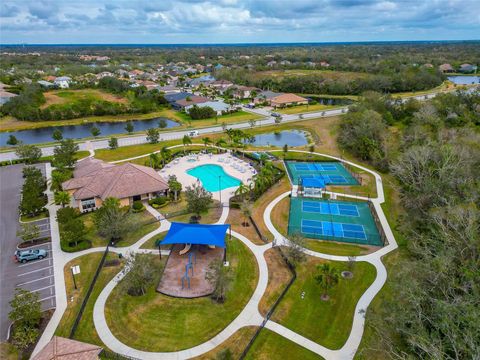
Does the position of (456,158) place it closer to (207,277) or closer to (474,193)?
(474,193)

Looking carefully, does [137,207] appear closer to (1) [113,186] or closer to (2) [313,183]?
(1) [113,186]

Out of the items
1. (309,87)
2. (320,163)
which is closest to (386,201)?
(320,163)

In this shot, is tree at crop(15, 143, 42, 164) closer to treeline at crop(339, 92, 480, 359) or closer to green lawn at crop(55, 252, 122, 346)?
green lawn at crop(55, 252, 122, 346)

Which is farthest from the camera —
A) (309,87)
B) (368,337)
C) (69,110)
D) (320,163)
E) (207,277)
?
(309,87)

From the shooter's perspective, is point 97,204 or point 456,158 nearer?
point 456,158

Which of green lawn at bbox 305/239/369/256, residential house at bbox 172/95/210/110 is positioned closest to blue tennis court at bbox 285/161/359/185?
green lawn at bbox 305/239/369/256

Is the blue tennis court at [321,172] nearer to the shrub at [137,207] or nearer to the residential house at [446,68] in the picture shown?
the shrub at [137,207]
